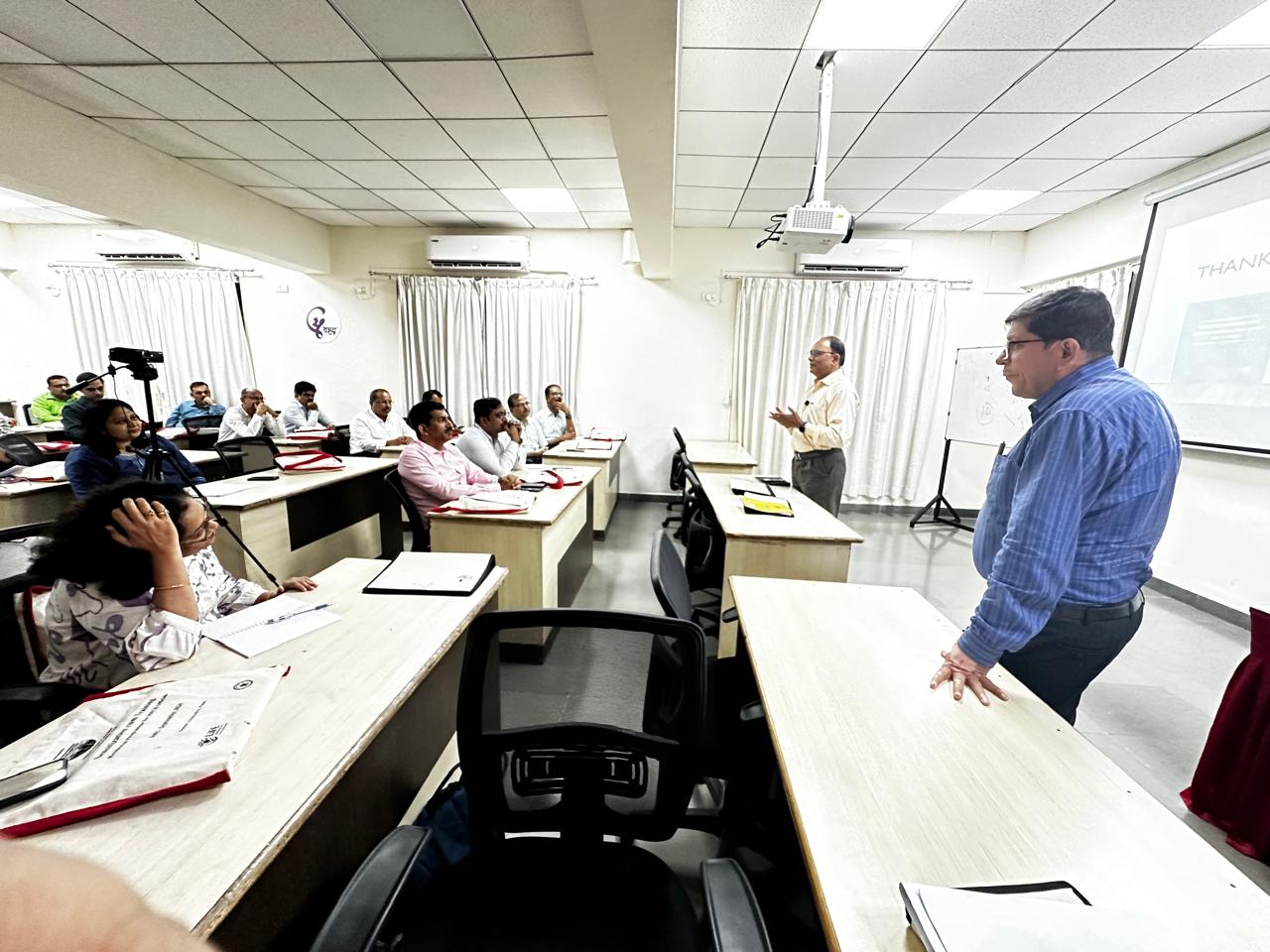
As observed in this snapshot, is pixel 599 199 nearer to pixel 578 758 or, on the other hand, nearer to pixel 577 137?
pixel 577 137

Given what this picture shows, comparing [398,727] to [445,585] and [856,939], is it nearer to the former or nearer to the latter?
[445,585]

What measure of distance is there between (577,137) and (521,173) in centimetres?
80

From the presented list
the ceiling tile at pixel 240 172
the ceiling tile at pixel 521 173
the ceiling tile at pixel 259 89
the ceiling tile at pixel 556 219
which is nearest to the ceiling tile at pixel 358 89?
the ceiling tile at pixel 259 89

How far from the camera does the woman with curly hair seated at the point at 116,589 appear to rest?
3.52 ft

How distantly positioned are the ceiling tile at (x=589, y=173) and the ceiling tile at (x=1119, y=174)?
3.41 m

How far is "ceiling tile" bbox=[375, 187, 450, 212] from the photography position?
14.0 ft

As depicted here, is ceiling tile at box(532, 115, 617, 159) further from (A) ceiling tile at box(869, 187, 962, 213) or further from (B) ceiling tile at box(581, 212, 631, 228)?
(A) ceiling tile at box(869, 187, 962, 213)

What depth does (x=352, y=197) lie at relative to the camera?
14.7 ft

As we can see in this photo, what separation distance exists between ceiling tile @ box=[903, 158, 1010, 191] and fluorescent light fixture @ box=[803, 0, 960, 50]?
1.46 metres

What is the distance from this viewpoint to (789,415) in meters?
3.25

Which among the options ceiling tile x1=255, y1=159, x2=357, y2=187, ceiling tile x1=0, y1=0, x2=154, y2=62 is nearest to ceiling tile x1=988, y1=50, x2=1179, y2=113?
A: ceiling tile x1=0, y1=0, x2=154, y2=62

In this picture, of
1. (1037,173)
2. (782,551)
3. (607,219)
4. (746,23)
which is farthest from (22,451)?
(1037,173)

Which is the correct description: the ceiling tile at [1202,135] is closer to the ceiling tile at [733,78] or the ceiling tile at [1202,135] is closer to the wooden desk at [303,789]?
the ceiling tile at [733,78]

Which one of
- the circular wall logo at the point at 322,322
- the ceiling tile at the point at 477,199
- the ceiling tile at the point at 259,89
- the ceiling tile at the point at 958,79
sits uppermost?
the ceiling tile at the point at 958,79
